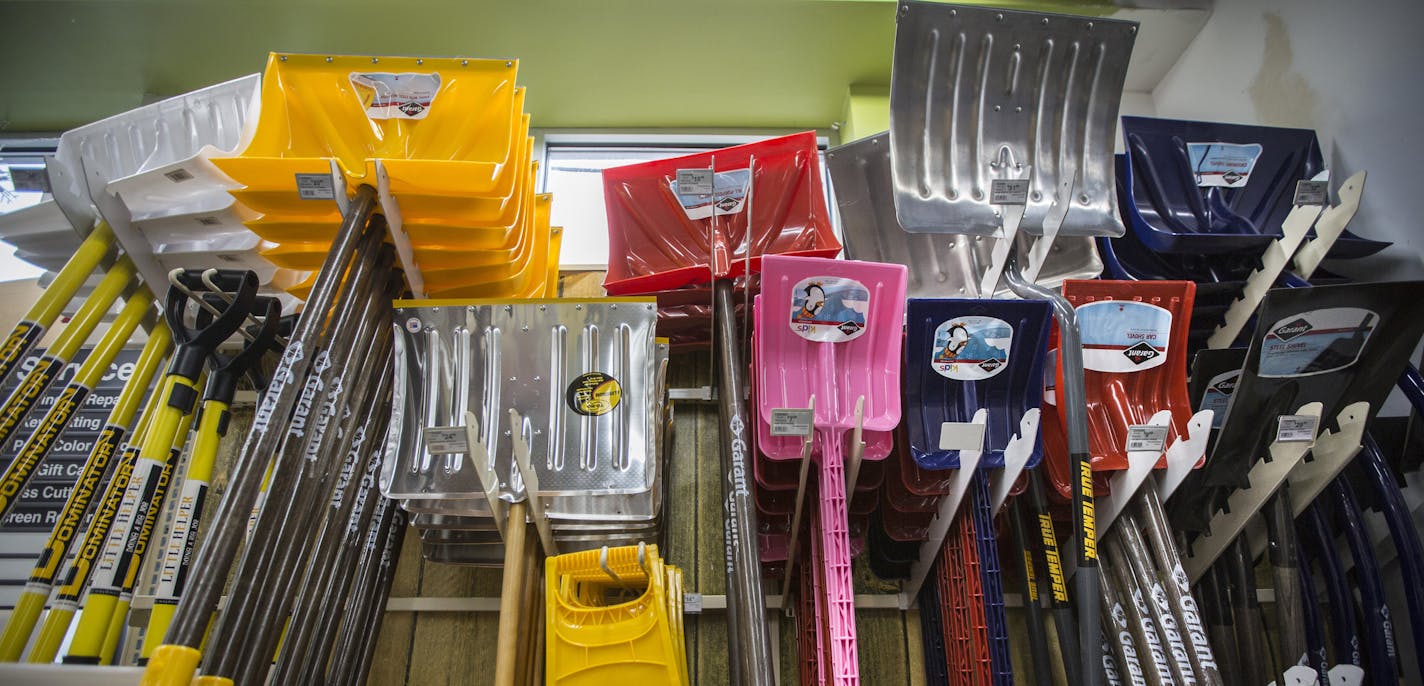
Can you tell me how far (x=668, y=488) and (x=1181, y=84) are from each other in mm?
3009

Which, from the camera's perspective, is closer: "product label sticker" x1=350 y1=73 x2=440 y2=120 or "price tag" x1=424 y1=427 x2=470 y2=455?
"price tag" x1=424 y1=427 x2=470 y2=455

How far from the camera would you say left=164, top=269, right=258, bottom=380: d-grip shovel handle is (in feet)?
6.84

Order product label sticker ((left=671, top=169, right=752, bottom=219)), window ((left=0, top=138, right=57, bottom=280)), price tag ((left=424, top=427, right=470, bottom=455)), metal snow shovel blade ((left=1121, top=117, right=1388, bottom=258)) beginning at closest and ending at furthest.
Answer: price tag ((left=424, top=427, right=470, bottom=455)), product label sticker ((left=671, top=169, right=752, bottom=219)), metal snow shovel blade ((left=1121, top=117, right=1388, bottom=258)), window ((left=0, top=138, right=57, bottom=280))

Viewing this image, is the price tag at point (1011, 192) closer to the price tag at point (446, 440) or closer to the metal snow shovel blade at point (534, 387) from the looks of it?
the metal snow shovel blade at point (534, 387)

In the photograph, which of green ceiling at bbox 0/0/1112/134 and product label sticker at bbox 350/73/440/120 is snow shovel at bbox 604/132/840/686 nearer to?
product label sticker at bbox 350/73/440/120

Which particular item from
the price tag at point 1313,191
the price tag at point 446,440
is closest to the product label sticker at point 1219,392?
the price tag at point 1313,191

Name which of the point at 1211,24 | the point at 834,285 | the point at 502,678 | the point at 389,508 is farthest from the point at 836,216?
the point at 502,678

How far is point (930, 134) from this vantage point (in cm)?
262

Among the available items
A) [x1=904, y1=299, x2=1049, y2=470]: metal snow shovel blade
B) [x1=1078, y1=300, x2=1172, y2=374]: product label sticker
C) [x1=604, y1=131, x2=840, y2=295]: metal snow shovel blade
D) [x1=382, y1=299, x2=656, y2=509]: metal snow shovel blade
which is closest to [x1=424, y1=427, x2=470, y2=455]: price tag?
[x1=382, y1=299, x2=656, y2=509]: metal snow shovel blade

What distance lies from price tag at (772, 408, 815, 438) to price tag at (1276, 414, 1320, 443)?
1.26 m

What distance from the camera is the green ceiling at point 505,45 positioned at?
127 inches

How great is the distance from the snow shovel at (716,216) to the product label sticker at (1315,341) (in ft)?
4.14

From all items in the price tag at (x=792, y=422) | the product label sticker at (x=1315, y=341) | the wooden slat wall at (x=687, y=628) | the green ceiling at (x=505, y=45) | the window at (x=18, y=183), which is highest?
the green ceiling at (x=505, y=45)

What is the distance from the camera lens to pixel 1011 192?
96.0 inches
